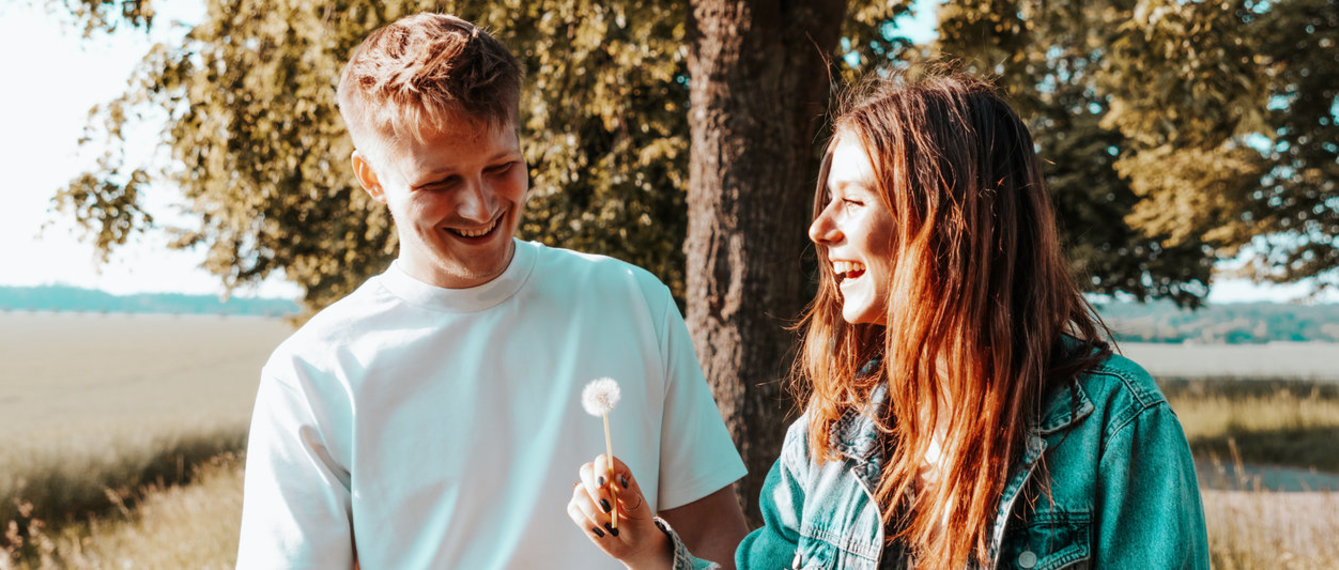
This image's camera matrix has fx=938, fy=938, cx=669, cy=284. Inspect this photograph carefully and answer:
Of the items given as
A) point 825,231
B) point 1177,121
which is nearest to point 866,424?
point 825,231

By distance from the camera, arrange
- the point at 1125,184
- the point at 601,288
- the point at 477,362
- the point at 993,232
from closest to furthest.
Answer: the point at 993,232 → the point at 477,362 → the point at 601,288 → the point at 1125,184

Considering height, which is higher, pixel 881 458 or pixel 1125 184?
pixel 1125 184

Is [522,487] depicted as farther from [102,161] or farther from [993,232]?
[102,161]

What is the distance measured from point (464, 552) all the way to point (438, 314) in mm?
515

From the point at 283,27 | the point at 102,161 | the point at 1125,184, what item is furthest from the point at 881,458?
the point at 1125,184

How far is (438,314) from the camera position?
6.83 ft

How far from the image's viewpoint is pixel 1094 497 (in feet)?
5.00

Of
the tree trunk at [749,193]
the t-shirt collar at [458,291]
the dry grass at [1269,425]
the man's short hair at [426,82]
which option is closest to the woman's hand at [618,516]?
the t-shirt collar at [458,291]

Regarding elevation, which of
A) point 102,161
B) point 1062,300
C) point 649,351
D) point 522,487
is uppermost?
point 102,161

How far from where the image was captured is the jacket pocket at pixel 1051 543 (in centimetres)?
153

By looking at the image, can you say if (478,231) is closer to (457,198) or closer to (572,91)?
(457,198)

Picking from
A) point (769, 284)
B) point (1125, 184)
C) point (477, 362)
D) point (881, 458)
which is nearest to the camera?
point (881, 458)

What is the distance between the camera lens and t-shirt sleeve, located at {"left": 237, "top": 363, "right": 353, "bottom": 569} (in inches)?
74.7

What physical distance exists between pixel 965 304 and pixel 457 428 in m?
1.07
